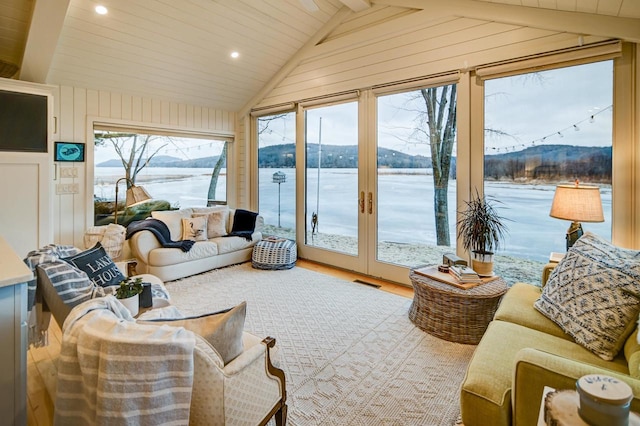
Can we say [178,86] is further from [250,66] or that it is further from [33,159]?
[33,159]

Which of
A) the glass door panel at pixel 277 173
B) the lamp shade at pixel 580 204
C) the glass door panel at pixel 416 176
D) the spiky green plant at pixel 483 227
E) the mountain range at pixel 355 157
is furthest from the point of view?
the glass door panel at pixel 277 173

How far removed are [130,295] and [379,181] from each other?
322cm

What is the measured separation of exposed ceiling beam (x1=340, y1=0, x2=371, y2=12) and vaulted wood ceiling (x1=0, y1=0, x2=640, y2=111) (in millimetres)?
12

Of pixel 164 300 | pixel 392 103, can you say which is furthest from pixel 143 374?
pixel 392 103

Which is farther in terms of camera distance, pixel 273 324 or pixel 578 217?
pixel 273 324

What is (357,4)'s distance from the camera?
166 inches

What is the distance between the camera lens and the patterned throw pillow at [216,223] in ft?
16.4

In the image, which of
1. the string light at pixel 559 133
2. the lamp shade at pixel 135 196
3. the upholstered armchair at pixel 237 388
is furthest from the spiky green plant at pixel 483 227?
the lamp shade at pixel 135 196

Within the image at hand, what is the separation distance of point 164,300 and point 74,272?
637mm

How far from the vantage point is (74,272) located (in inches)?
76.5

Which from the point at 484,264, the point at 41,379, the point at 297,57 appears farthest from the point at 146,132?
the point at 484,264

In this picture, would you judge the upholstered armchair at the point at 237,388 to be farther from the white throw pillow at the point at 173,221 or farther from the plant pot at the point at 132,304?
the white throw pillow at the point at 173,221

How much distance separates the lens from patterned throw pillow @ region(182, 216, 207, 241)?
183 inches

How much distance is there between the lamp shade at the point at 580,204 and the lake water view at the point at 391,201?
51cm
